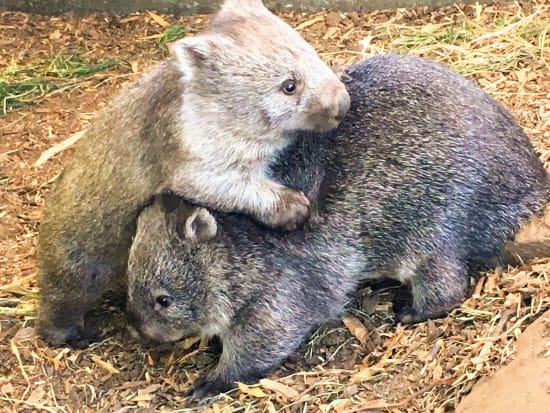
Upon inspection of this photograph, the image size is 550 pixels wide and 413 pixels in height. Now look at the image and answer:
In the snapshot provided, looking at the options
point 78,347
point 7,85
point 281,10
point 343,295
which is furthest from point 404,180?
point 7,85

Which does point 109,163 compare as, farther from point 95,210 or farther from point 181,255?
point 181,255

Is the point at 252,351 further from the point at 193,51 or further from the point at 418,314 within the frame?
the point at 193,51

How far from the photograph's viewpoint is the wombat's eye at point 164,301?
16.7ft

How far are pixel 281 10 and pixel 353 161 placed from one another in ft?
10.2

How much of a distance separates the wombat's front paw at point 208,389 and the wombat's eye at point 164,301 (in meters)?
0.50

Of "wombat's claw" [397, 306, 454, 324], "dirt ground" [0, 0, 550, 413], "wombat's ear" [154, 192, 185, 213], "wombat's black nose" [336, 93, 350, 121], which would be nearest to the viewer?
"wombat's black nose" [336, 93, 350, 121]

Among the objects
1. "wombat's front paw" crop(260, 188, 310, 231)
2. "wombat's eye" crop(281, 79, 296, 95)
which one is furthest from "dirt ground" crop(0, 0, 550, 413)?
"wombat's eye" crop(281, 79, 296, 95)

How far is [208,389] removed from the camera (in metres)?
5.13

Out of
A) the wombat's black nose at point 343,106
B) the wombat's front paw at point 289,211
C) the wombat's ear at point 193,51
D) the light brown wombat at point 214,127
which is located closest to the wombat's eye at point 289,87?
the light brown wombat at point 214,127

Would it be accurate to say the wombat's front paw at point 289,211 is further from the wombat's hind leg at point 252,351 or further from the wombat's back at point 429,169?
the wombat's hind leg at point 252,351

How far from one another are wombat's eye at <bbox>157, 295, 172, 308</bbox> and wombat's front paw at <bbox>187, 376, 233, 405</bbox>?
50cm

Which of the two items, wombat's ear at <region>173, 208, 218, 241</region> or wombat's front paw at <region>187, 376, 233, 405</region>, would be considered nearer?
wombat's ear at <region>173, 208, 218, 241</region>

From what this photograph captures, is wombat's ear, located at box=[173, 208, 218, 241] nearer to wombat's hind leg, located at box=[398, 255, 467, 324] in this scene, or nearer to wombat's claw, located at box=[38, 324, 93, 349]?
wombat's claw, located at box=[38, 324, 93, 349]

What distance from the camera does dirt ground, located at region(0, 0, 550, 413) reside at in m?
4.86
